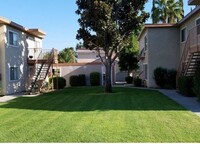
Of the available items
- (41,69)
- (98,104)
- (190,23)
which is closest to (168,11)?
(190,23)

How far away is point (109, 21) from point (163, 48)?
26.4 feet

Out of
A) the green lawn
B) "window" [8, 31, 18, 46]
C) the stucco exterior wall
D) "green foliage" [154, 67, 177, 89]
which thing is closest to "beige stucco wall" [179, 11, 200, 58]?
the stucco exterior wall

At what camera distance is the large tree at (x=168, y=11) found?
43.2 m

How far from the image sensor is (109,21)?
2252cm

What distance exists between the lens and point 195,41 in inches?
754

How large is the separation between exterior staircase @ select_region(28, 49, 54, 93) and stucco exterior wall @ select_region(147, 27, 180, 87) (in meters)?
9.18

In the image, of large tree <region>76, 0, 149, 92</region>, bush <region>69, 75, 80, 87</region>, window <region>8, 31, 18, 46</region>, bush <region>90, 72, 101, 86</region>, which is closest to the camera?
large tree <region>76, 0, 149, 92</region>

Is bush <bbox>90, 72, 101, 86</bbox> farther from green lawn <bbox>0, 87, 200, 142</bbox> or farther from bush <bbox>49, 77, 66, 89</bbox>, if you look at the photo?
green lawn <bbox>0, 87, 200, 142</bbox>

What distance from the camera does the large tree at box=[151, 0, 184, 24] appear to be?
43.2 m

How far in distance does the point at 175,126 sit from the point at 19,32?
20.5 meters

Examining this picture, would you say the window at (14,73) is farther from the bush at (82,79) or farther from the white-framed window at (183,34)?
the white-framed window at (183,34)

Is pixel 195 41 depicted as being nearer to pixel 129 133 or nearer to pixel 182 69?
pixel 182 69

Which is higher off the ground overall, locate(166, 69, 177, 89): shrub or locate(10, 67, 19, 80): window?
locate(10, 67, 19, 80): window

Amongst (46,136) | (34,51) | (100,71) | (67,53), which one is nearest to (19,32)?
(34,51)
